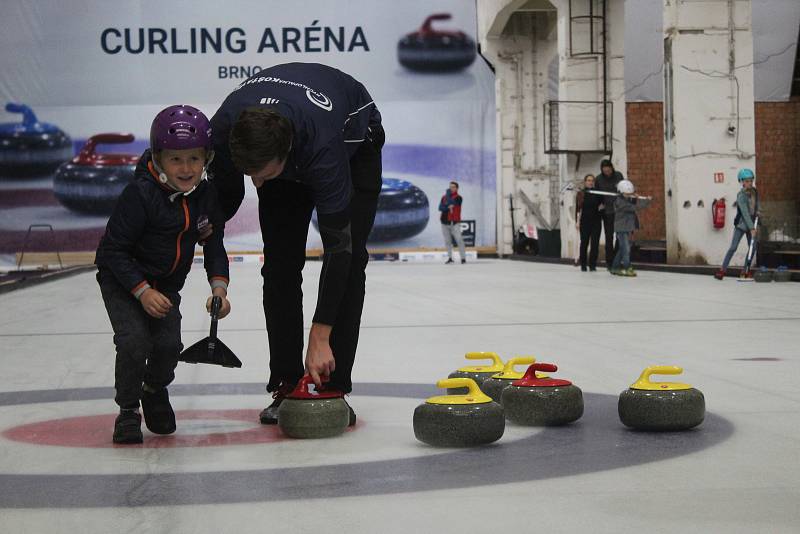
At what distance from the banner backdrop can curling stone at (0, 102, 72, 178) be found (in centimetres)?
6

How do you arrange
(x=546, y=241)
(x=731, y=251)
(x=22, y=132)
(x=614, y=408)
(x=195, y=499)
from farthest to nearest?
(x=22, y=132) → (x=546, y=241) → (x=731, y=251) → (x=614, y=408) → (x=195, y=499)

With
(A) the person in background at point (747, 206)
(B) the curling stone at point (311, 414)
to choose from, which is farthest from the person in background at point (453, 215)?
(B) the curling stone at point (311, 414)

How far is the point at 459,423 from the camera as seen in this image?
3.47 metres

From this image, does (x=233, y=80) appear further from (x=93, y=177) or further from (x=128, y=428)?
(x=128, y=428)

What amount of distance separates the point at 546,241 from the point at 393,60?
909 cm

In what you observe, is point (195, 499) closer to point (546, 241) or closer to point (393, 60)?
point (546, 241)

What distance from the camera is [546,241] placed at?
26.6 meters

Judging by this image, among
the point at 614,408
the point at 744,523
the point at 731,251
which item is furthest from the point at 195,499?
the point at 731,251

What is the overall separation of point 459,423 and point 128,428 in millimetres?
1098

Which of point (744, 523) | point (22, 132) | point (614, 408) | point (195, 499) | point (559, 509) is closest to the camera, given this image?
point (744, 523)

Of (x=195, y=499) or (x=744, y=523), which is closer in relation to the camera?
(x=744, y=523)

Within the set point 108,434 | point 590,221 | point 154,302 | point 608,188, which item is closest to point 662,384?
point 154,302

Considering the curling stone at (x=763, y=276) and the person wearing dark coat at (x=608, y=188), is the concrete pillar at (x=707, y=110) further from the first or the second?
the curling stone at (x=763, y=276)

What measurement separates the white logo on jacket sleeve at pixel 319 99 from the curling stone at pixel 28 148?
98.6 ft
